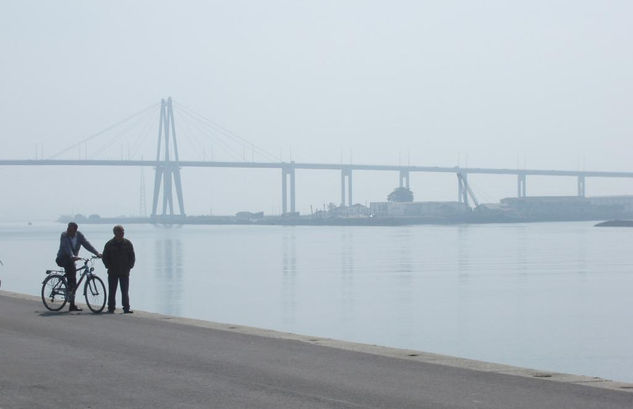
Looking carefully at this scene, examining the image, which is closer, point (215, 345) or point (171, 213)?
point (215, 345)

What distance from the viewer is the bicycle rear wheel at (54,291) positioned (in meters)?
11.2

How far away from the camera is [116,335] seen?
8891mm

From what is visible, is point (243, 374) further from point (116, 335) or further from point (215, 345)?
point (116, 335)

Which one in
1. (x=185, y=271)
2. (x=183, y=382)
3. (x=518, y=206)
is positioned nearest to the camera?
(x=183, y=382)

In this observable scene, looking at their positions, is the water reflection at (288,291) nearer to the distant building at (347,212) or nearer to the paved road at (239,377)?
the paved road at (239,377)

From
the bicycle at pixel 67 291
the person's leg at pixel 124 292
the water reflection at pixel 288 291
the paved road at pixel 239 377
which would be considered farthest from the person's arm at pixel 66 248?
the water reflection at pixel 288 291

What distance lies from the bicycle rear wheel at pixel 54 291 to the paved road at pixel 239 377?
2.20m

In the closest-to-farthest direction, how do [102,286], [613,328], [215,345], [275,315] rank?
1. [215,345]
2. [102,286]
3. [613,328]
4. [275,315]

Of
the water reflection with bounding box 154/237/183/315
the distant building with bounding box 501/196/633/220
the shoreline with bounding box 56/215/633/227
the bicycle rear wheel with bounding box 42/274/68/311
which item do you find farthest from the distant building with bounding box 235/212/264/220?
the bicycle rear wheel with bounding box 42/274/68/311

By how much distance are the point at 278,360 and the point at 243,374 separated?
0.72 m

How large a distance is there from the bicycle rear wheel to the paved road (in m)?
2.20

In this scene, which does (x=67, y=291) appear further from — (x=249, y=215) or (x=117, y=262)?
(x=249, y=215)

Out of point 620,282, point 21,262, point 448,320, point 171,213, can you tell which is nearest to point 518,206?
point 171,213

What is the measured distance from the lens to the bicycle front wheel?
1115cm
